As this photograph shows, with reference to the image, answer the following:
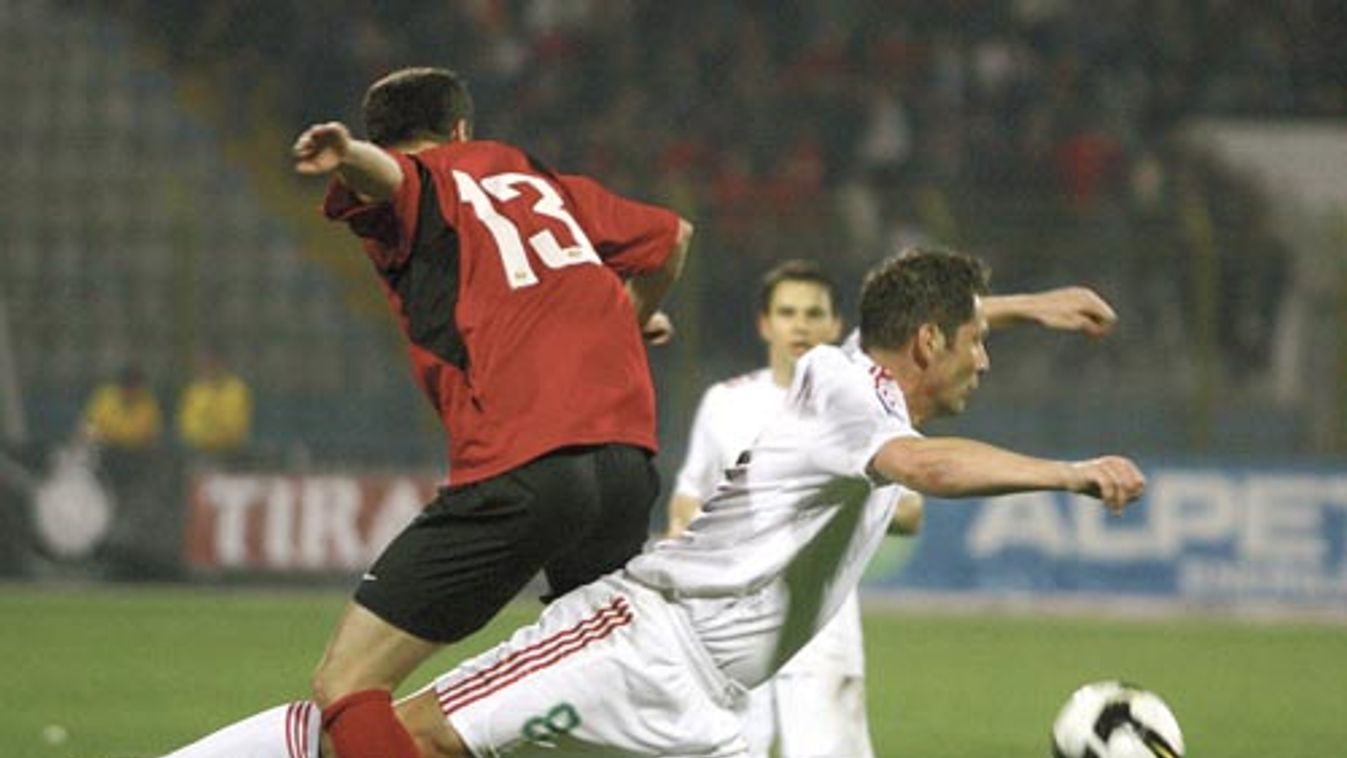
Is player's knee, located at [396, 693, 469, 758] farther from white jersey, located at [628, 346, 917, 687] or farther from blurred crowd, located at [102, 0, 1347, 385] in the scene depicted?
blurred crowd, located at [102, 0, 1347, 385]

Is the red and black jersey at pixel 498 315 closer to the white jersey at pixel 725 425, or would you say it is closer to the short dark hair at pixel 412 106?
the short dark hair at pixel 412 106

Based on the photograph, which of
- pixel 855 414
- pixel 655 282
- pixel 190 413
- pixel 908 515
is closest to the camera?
pixel 855 414

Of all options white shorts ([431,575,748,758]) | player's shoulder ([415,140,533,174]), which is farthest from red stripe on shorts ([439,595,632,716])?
player's shoulder ([415,140,533,174])

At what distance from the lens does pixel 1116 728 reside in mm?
6543

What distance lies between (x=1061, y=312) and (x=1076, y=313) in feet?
0.14

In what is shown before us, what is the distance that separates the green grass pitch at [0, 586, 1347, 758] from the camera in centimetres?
1127

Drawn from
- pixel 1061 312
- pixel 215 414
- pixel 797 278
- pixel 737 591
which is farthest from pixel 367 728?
pixel 215 414

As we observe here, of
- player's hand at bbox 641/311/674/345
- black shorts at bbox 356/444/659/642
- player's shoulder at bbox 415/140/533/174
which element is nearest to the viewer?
black shorts at bbox 356/444/659/642

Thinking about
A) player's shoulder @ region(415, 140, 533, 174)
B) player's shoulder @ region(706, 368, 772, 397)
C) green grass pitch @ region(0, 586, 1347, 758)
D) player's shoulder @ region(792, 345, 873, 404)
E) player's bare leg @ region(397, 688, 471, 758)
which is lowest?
green grass pitch @ region(0, 586, 1347, 758)

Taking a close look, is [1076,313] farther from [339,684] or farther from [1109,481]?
[339,684]

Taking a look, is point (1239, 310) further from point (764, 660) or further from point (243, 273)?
point (764, 660)

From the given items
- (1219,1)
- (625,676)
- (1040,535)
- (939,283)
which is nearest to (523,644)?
(625,676)

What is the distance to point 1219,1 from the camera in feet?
84.3

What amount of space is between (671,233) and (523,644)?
155cm
